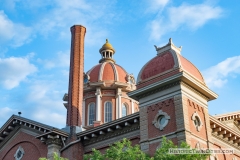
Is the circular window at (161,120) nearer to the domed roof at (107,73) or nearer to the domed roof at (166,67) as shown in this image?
the domed roof at (166,67)

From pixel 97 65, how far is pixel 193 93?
24.4m

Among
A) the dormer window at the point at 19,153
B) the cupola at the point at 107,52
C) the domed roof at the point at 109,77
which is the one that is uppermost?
the cupola at the point at 107,52

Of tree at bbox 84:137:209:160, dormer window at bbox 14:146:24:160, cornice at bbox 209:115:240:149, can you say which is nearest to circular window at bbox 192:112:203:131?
cornice at bbox 209:115:240:149

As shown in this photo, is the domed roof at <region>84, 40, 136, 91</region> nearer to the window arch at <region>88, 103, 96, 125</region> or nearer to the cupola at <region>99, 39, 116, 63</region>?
the cupola at <region>99, 39, 116, 63</region>

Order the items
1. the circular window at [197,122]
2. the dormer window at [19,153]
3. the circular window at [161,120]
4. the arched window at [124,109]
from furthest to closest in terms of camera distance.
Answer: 1. the arched window at [124,109]
2. the dormer window at [19,153]
3. the circular window at [197,122]
4. the circular window at [161,120]

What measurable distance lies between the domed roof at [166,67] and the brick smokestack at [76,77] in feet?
22.6

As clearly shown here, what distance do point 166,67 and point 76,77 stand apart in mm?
9741

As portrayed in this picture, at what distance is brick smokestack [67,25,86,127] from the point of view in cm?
2884

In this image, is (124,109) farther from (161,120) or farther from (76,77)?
(161,120)

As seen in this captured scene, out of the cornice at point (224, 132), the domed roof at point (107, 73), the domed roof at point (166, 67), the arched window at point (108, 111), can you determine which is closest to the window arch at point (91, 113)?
the arched window at point (108, 111)

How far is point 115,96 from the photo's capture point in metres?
42.2

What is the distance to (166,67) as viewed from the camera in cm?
2308

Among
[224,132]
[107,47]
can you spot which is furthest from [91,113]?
[224,132]

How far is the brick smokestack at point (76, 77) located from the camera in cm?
2884
